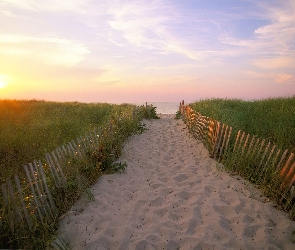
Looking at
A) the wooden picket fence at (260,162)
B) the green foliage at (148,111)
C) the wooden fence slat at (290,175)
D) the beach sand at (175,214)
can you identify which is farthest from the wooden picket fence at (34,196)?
the green foliage at (148,111)

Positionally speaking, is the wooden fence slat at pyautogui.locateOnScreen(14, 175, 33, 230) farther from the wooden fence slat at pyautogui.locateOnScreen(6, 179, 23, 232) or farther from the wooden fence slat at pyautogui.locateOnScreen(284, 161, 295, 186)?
the wooden fence slat at pyautogui.locateOnScreen(284, 161, 295, 186)

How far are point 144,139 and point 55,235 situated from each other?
8088mm

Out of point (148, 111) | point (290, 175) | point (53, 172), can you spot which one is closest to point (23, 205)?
point (53, 172)

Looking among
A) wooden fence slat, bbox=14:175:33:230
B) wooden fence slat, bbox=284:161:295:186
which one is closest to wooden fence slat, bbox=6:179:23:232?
wooden fence slat, bbox=14:175:33:230

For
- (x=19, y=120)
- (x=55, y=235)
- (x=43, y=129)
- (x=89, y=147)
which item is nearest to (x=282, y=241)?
(x=55, y=235)

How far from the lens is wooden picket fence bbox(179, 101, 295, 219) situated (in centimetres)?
555

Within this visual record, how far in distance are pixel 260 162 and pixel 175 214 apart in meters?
2.84

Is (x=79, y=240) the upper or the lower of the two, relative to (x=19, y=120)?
lower

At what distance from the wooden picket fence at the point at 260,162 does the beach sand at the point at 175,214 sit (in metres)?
0.27

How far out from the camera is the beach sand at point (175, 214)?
14.4ft

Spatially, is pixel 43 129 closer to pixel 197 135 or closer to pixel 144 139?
pixel 144 139

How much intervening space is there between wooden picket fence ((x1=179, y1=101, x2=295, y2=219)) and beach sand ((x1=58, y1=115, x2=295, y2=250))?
0.27m

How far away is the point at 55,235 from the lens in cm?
443

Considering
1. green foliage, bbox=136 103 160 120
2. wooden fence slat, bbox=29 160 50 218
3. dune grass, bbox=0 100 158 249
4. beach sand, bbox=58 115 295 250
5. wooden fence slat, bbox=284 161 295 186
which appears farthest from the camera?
green foliage, bbox=136 103 160 120
